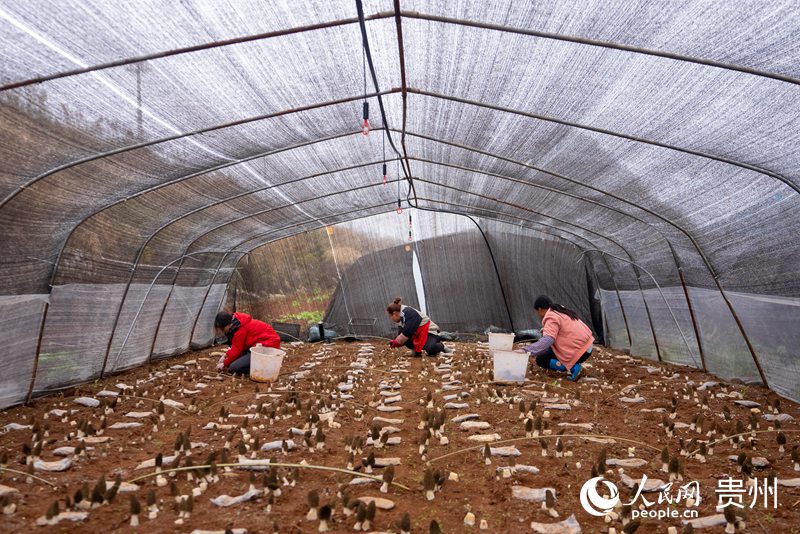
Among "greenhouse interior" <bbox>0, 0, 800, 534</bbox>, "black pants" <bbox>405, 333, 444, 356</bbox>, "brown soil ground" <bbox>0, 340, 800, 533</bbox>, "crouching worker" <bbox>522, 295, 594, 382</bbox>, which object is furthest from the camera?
"black pants" <bbox>405, 333, 444, 356</bbox>

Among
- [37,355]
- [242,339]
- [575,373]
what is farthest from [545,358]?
[37,355]

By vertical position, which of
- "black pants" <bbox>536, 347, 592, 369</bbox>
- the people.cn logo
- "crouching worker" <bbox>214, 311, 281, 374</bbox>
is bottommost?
the people.cn logo

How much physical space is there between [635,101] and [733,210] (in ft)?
6.93

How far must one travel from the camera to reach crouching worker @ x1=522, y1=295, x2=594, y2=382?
25.4 feet

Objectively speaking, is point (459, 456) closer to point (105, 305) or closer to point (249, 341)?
point (249, 341)

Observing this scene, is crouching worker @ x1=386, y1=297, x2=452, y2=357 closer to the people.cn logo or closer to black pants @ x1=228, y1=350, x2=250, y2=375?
black pants @ x1=228, y1=350, x2=250, y2=375

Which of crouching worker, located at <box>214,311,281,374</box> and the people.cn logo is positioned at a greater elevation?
crouching worker, located at <box>214,311,281,374</box>

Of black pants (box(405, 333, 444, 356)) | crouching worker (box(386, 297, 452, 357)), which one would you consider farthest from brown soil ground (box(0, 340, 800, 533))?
black pants (box(405, 333, 444, 356))

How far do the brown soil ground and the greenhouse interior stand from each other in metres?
0.03

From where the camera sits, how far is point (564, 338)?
7.90 meters

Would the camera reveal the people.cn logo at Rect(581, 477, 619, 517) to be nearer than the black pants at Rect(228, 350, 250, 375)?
Yes

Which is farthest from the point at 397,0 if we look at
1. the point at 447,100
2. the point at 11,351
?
the point at 11,351

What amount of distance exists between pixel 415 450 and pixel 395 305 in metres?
5.49

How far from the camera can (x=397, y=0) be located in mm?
4242
